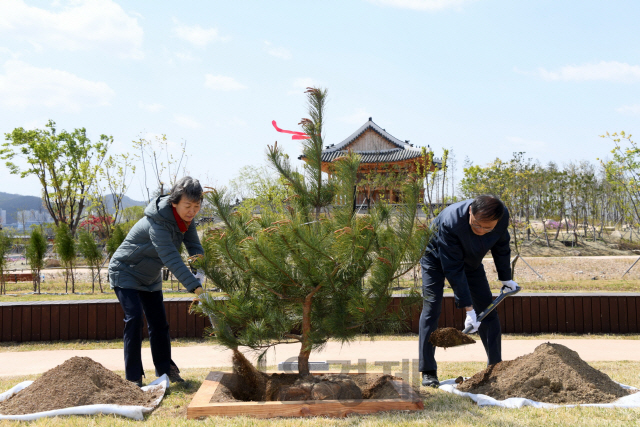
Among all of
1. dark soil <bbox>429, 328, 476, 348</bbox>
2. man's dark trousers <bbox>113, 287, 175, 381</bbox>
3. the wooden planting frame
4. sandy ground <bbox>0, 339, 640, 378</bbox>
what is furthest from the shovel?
man's dark trousers <bbox>113, 287, 175, 381</bbox>

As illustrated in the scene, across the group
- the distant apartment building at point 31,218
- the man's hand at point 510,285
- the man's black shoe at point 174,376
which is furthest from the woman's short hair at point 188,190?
the distant apartment building at point 31,218

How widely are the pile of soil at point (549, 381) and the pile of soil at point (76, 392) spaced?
6.70 ft

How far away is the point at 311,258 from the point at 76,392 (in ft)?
5.04

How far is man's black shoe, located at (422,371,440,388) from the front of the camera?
11.2 ft

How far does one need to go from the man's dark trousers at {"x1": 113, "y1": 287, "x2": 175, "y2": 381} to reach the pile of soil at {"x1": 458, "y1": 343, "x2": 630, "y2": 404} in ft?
6.73

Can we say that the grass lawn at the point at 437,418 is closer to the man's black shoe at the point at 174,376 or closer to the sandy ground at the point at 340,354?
the man's black shoe at the point at 174,376

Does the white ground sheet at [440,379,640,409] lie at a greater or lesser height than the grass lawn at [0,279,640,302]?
greater

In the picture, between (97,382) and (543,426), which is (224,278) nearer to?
(97,382)

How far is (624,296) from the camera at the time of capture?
5.98m

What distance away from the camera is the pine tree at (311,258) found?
2631 millimetres

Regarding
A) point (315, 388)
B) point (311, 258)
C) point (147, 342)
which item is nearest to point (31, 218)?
point (147, 342)

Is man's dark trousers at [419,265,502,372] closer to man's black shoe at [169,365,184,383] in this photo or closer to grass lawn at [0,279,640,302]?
man's black shoe at [169,365,184,383]

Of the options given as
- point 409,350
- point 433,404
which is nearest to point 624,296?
point 409,350

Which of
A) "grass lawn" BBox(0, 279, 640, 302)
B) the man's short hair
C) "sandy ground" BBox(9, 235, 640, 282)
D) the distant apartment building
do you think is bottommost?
"sandy ground" BBox(9, 235, 640, 282)
